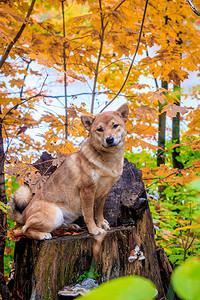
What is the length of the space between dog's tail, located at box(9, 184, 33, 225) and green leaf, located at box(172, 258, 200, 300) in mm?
3043

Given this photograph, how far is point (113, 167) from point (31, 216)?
35.7 inches

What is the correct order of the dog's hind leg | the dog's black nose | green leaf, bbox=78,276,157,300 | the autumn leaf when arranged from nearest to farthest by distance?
green leaf, bbox=78,276,157,300, the dog's black nose, the dog's hind leg, the autumn leaf

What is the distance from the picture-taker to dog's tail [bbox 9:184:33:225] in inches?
129

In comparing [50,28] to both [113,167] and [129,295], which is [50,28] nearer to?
[113,167]

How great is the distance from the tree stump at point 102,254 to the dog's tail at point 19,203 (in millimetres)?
285

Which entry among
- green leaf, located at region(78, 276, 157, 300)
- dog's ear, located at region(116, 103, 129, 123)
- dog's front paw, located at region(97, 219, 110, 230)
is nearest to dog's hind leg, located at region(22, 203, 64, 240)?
dog's front paw, located at region(97, 219, 110, 230)

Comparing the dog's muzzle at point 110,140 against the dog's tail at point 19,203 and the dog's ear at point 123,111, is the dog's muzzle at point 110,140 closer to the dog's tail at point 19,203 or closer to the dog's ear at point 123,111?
the dog's ear at point 123,111

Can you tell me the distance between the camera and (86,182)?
281 cm

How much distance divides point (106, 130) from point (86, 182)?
542 millimetres

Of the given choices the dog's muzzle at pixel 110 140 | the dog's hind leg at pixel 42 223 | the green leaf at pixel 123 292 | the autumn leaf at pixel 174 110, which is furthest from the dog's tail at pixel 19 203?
the green leaf at pixel 123 292

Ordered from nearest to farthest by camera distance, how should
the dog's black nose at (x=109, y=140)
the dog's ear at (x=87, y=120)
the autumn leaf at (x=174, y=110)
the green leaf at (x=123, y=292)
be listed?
1. the green leaf at (x=123, y=292)
2. the dog's black nose at (x=109, y=140)
3. the dog's ear at (x=87, y=120)
4. the autumn leaf at (x=174, y=110)

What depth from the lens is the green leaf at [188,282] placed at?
0.38 m

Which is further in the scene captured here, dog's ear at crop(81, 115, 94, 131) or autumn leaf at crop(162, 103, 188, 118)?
autumn leaf at crop(162, 103, 188, 118)

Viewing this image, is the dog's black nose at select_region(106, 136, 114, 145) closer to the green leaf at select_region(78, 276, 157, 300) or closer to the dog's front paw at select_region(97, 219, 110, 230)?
the dog's front paw at select_region(97, 219, 110, 230)
